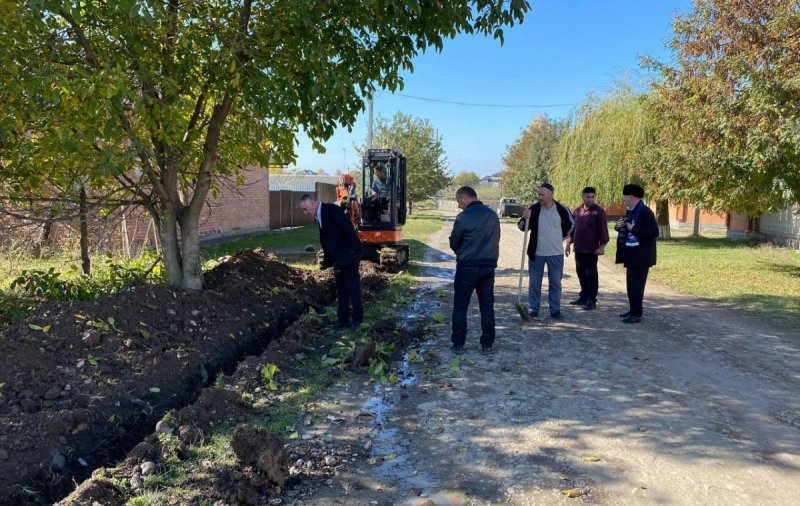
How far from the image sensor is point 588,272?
865cm

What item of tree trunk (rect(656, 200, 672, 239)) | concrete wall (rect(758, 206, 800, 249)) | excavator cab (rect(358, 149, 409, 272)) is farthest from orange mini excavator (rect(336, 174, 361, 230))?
tree trunk (rect(656, 200, 672, 239))

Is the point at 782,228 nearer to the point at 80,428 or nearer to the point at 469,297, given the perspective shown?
the point at 469,297

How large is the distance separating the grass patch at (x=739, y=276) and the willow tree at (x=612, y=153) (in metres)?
3.75

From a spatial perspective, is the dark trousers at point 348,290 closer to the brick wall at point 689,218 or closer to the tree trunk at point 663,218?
the tree trunk at point 663,218

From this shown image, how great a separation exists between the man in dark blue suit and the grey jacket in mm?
1570

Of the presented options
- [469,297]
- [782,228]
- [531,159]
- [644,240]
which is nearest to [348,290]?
[469,297]

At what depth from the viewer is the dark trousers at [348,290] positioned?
23.7ft

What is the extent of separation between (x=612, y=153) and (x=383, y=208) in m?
14.8

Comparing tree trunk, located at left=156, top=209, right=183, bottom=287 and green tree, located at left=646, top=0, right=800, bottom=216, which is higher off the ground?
green tree, located at left=646, top=0, right=800, bottom=216

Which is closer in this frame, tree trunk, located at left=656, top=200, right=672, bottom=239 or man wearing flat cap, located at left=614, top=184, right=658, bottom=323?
man wearing flat cap, located at left=614, top=184, right=658, bottom=323

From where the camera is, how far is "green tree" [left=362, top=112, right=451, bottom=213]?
4416cm

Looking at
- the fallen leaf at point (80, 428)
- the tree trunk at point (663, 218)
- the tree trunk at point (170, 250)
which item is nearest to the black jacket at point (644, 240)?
the tree trunk at point (170, 250)

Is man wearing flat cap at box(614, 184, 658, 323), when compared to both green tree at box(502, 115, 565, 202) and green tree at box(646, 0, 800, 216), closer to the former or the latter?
green tree at box(646, 0, 800, 216)

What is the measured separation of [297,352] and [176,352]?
1239 mm
